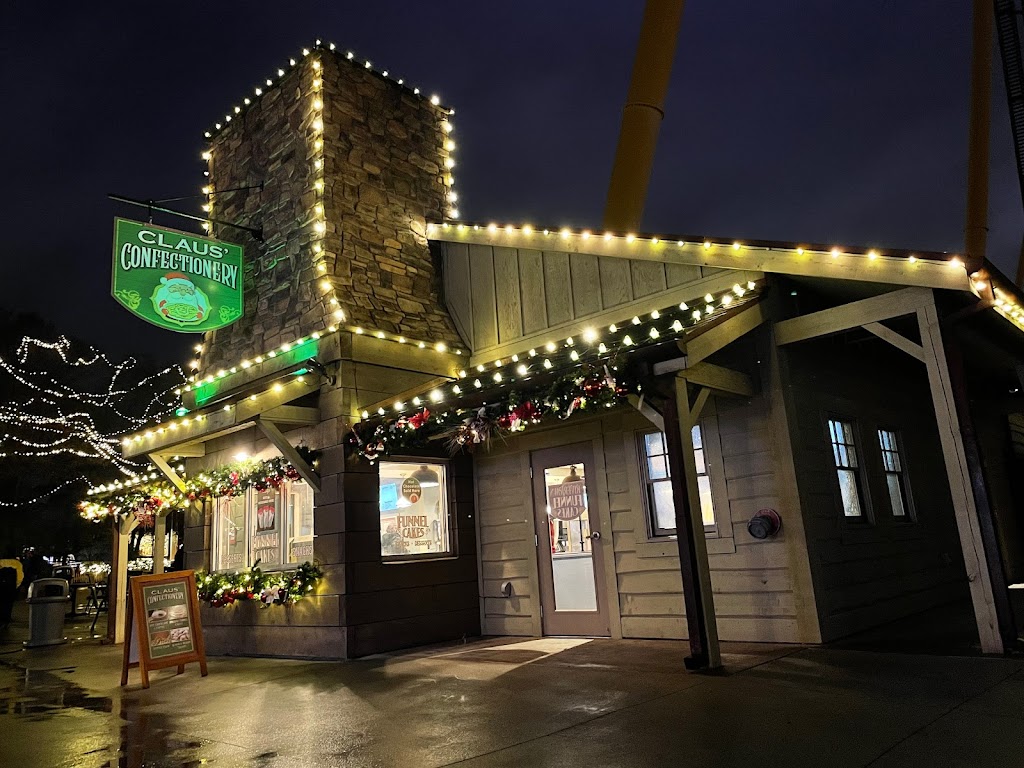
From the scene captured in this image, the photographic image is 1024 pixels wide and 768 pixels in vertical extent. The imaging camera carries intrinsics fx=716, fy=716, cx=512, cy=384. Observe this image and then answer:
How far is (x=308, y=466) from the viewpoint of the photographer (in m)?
8.21

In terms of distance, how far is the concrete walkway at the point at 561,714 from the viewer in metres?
3.51

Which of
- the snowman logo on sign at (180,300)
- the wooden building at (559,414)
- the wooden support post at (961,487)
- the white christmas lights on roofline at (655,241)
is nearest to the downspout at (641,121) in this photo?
the wooden building at (559,414)

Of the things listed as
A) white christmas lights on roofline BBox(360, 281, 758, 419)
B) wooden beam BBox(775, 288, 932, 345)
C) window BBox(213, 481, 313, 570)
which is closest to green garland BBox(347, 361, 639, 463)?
white christmas lights on roofline BBox(360, 281, 758, 419)

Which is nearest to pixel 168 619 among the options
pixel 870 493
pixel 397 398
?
pixel 397 398

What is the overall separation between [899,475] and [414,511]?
584 centimetres

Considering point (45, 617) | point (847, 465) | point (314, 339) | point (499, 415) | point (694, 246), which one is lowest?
point (45, 617)

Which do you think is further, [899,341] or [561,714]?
[899,341]

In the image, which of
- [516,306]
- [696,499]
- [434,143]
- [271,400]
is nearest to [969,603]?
[696,499]

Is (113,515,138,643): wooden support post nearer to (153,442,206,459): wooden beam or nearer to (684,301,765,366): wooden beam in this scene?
(153,442,206,459): wooden beam

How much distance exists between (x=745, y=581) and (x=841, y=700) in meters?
2.32

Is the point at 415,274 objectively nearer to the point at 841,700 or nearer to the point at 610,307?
the point at 610,307

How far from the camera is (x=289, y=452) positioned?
7957mm

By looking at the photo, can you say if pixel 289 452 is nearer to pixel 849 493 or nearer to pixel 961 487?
pixel 849 493

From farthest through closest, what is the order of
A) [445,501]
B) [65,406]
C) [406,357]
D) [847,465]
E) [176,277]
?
[65,406] → [406,357] → [176,277] → [445,501] → [847,465]
